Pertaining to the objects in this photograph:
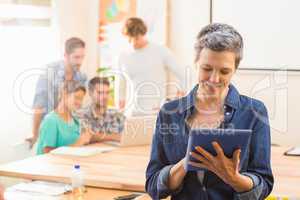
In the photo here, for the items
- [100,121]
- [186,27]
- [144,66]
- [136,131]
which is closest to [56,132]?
[100,121]

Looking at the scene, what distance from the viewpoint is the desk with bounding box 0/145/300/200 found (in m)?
2.66

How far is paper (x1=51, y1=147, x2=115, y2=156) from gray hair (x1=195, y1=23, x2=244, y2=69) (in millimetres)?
1960

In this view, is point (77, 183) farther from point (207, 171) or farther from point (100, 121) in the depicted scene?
point (100, 121)

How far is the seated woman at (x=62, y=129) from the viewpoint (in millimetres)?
3617

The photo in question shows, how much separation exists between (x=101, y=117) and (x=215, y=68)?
2.50 m

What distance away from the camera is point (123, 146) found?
3.79 m

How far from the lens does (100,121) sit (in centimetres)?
400

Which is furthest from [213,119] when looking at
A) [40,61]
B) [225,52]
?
[40,61]

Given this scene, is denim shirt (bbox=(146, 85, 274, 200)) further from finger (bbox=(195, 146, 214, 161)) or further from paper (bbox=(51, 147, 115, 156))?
paper (bbox=(51, 147, 115, 156))

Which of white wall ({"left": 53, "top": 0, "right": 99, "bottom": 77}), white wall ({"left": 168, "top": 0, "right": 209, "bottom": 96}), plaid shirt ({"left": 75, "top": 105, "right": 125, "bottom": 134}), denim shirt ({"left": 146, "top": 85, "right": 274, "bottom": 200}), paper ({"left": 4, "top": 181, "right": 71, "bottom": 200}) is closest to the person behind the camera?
denim shirt ({"left": 146, "top": 85, "right": 274, "bottom": 200})

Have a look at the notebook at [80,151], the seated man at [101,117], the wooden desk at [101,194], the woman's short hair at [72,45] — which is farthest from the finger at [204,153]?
the woman's short hair at [72,45]

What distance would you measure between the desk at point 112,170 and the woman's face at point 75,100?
0.50m

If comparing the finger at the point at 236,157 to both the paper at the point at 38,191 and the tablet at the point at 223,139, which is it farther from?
the paper at the point at 38,191

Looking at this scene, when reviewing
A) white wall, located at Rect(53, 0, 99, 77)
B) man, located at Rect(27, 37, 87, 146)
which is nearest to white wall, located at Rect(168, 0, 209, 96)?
white wall, located at Rect(53, 0, 99, 77)
